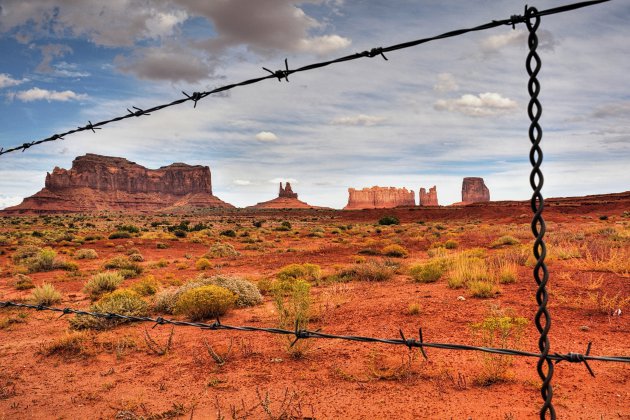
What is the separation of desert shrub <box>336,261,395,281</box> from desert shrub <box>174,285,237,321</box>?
15.9 feet

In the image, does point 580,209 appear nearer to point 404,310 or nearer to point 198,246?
point 198,246

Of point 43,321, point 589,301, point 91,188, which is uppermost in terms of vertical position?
point 91,188

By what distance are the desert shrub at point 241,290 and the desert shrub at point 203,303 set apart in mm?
917

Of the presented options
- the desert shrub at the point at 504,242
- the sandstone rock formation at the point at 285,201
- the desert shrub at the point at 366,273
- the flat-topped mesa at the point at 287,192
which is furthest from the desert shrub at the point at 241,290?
the flat-topped mesa at the point at 287,192

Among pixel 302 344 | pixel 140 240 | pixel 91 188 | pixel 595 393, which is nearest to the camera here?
pixel 595 393

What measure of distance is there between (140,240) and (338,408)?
1162 inches

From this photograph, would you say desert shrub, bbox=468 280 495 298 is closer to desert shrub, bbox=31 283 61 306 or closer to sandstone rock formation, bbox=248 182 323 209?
desert shrub, bbox=31 283 61 306

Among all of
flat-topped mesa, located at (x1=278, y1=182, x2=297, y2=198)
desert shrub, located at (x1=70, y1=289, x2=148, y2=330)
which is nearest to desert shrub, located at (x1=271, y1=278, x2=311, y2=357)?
desert shrub, located at (x1=70, y1=289, x2=148, y2=330)

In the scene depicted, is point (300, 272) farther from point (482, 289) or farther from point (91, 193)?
point (91, 193)

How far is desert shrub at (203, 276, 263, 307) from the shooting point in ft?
34.8

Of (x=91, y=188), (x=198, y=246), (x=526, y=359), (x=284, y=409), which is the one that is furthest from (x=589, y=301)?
(x=91, y=188)

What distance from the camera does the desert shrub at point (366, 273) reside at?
13.0m

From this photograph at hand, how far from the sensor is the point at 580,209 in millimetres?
56156

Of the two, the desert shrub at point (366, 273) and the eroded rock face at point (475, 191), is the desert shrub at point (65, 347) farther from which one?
the eroded rock face at point (475, 191)
